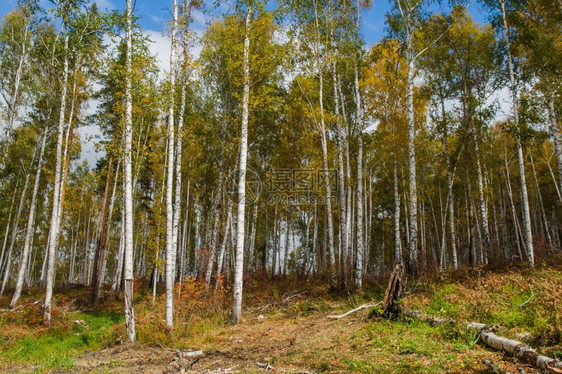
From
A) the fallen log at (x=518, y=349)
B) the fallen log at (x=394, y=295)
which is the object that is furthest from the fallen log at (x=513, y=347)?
the fallen log at (x=394, y=295)

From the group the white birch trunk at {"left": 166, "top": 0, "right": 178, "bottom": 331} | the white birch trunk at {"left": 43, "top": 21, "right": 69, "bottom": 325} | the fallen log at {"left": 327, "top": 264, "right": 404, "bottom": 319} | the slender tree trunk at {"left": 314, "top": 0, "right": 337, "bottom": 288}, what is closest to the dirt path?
the fallen log at {"left": 327, "top": 264, "right": 404, "bottom": 319}

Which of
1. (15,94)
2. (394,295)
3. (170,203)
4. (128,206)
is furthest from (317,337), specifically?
(15,94)

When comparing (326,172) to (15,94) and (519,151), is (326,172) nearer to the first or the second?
(519,151)

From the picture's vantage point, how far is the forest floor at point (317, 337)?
4.54 meters

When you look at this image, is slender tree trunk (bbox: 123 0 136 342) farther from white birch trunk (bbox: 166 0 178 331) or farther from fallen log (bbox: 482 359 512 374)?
fallen log (bbox: 482 359 512 374)

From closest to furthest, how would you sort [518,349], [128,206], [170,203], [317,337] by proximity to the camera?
[518,349]
[317,337]
[128,206]
[170,203]

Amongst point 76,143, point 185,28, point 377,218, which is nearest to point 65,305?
point 76,143

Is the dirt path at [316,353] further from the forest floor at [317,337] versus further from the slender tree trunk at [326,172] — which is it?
the slender tree trunk at [326,172]

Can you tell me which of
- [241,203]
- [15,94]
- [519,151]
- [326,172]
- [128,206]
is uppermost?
[15,94]

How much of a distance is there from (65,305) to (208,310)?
840cm

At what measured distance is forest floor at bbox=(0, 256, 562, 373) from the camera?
454 cm

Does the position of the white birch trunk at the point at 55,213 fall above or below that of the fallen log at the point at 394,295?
above

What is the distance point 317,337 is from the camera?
6984 millimetres

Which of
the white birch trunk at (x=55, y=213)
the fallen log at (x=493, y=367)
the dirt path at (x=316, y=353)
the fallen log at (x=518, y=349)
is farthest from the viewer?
the white birch trunk at (x=55, y=213)
